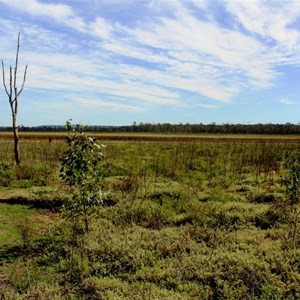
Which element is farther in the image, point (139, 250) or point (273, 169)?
point (273, 169)

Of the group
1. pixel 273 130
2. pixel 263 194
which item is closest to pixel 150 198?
pixel 263 194

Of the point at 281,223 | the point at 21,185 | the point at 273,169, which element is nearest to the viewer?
the point at 281,223

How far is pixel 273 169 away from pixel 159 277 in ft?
42.2

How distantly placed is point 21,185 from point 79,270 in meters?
7.91

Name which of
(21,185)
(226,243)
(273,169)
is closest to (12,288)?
(226,243)

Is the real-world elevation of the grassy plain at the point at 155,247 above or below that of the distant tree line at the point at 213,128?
→ below

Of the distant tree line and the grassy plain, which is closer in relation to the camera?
the grassy plain

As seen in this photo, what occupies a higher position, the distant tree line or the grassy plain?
the distant tree line

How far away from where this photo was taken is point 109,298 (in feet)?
17.3

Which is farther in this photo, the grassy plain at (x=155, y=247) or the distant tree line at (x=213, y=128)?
the distant tree line at (x=213, y=128)

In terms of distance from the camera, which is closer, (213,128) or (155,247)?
(155,247)

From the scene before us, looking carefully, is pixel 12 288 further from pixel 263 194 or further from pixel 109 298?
pixel 263 194

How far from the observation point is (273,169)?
1734 cm

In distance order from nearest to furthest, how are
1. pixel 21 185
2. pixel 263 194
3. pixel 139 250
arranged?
pixel 139 250
pixel 263 194
pixel 21 185
